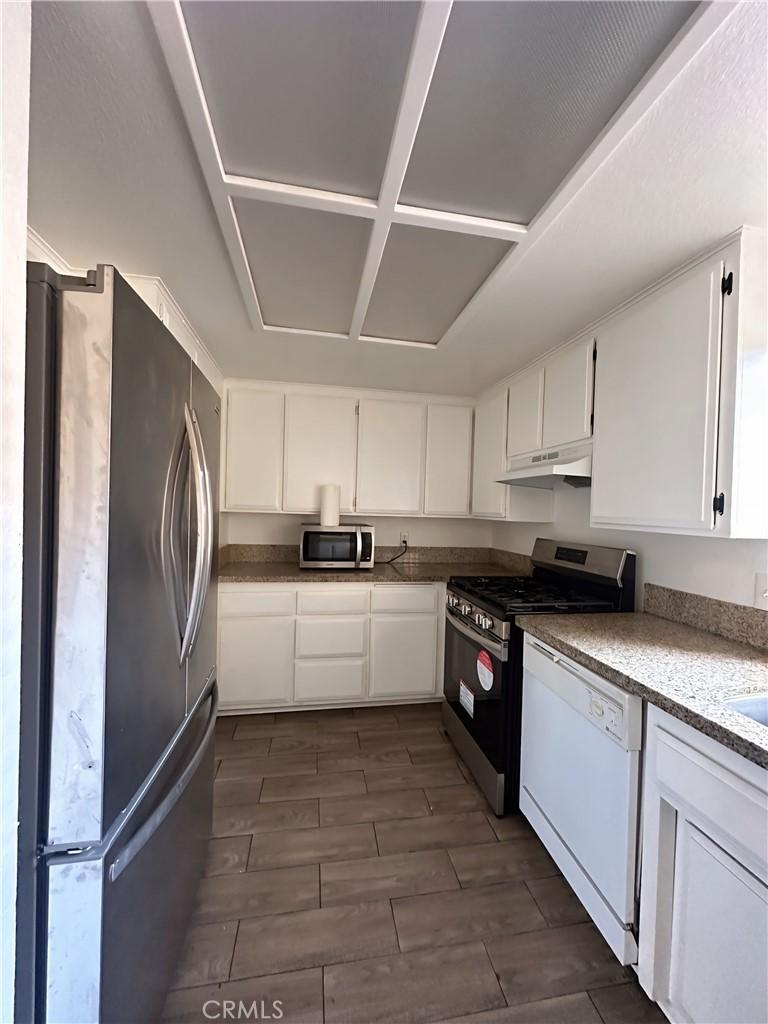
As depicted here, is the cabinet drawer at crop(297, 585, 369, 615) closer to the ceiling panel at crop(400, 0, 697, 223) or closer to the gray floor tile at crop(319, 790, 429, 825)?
the gray floor tile at crop(319, 790, 429, 825)

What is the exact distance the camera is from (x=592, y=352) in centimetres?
186

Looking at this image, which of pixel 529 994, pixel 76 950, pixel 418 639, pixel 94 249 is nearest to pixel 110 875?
pixel 76 950

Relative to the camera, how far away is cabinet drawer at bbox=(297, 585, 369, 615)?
2.59 meters

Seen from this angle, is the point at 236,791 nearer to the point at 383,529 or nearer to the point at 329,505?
the point at 329,505

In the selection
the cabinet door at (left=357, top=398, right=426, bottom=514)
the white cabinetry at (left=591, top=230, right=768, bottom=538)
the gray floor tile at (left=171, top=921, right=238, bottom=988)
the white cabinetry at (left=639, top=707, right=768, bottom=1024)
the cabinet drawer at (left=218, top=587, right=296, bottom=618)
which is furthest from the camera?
the cabinet door at (left=357, top=398, right=426, bottom=514)

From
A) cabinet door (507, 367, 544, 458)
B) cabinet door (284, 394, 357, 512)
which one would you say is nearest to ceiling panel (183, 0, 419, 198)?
cabinet door (507, 367, 544, 458)

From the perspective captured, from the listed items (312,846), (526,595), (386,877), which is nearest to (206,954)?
(312,846)

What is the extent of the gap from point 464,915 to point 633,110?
7.38ft

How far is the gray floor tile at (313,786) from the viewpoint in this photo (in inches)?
73.0

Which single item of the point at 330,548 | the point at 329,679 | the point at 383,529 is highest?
the point at 383,529

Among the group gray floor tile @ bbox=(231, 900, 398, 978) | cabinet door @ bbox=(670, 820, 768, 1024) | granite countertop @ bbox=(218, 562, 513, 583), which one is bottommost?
gray floor tile @ bbox=(231, 900, 398, 978)

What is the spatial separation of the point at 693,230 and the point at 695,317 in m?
0.26

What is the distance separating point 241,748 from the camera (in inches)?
87.1

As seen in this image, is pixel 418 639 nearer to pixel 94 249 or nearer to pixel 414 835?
pixel 414 835
